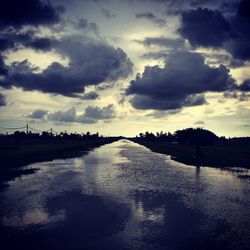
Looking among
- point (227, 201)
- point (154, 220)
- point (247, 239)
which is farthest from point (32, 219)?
point (227, 201)

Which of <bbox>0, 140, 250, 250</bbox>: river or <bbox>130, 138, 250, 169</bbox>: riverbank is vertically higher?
<bbox>130, 138, 250, 169</bbox>: riverbank

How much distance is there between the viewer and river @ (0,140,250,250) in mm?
14273

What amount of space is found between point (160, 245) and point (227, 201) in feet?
38.0

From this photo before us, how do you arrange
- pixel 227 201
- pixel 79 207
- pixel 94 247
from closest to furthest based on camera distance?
pixel 94 247 → pixel 79 207 → pixel 227 201

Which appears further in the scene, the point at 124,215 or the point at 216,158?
the point at 216,158

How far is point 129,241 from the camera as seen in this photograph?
1427cm

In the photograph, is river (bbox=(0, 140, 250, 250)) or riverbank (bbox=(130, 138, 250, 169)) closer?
river (bbox=(0, 140, 250, 250))

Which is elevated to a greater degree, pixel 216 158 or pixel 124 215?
pixel 216 158

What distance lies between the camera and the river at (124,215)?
14273 millimetres

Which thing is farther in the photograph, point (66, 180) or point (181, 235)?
point (66, 180)

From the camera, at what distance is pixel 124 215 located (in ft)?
62.0

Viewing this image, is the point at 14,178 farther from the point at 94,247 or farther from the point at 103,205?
the point at 94,247

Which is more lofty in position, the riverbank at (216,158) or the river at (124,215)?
the riverbank at (216,158)

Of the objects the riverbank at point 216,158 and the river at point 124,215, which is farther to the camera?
the riverbank at point 216,158
